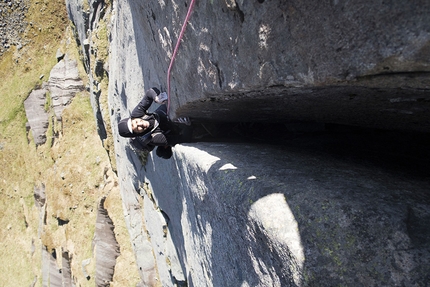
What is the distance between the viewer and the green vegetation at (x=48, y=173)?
45.5 ft

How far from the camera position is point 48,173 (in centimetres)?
1703

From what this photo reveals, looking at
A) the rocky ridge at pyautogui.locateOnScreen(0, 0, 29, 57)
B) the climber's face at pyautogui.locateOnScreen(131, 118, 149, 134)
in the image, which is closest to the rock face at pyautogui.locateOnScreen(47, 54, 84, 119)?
the rocky ridge at pyautogui.locateOnScreen(0, 0, 29, 57)

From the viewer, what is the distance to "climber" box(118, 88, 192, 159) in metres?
5.20

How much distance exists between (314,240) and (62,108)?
17.6 metres

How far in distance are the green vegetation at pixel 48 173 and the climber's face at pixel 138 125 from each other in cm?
728

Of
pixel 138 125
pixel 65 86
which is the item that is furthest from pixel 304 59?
pixel 65 86

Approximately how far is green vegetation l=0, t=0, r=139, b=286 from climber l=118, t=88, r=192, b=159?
675 cm

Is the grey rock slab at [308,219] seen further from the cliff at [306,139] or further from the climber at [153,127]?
the climber at [153,127]

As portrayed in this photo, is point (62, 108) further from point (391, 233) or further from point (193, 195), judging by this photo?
point (391, 233)

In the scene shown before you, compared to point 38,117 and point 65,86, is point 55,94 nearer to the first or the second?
point 65,86

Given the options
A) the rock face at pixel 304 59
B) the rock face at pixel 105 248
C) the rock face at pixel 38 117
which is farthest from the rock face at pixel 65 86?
the rock face at pixel 304 59

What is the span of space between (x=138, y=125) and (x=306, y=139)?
2.79m

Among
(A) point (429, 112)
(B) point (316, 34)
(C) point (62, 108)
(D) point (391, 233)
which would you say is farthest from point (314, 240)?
(C) point (62, 108)

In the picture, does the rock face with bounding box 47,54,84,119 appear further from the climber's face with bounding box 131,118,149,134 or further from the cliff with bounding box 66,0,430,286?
the climber's face with bounding box 131,118,149,134
